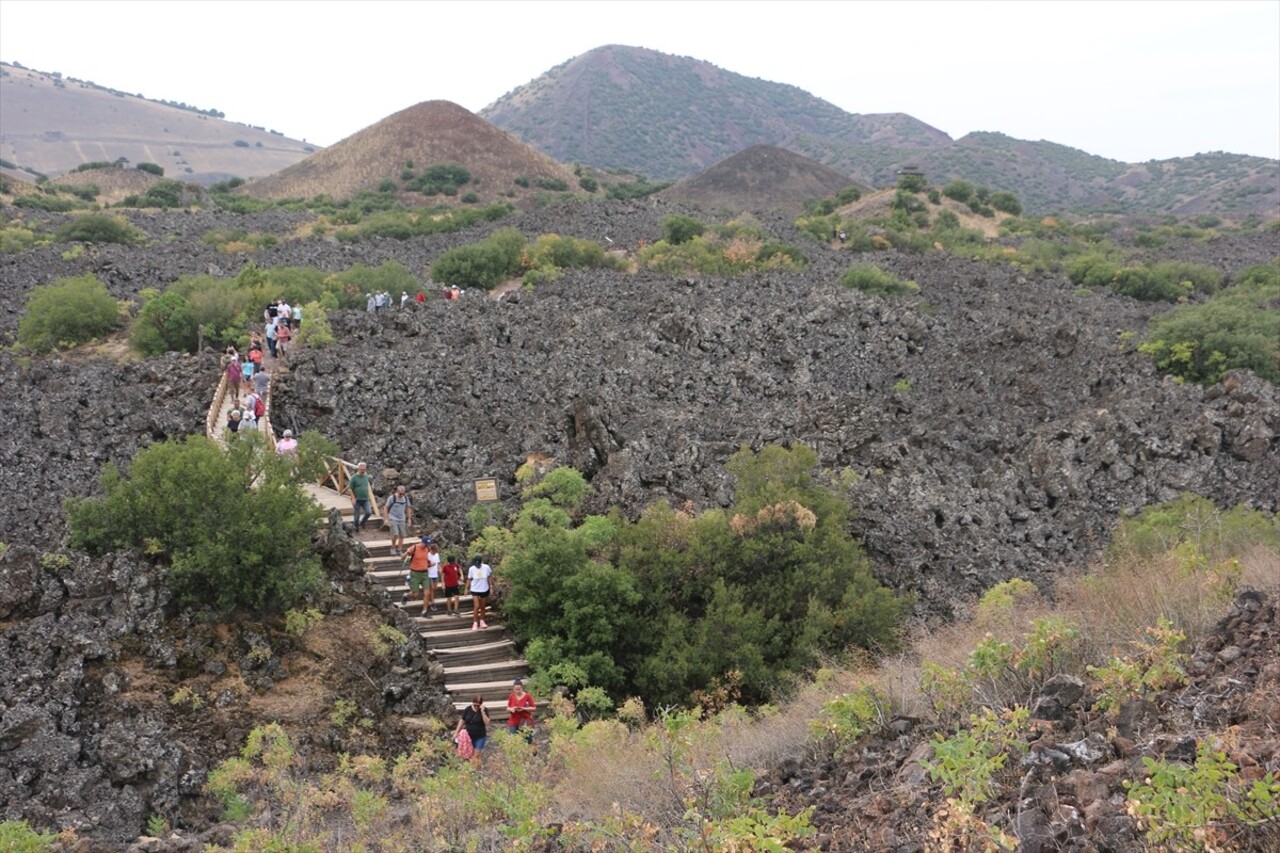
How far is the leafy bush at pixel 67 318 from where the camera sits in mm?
26531

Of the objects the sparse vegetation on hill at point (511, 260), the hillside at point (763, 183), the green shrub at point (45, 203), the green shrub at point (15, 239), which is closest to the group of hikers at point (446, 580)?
the sparse vegetation on hill at point (511, 260)

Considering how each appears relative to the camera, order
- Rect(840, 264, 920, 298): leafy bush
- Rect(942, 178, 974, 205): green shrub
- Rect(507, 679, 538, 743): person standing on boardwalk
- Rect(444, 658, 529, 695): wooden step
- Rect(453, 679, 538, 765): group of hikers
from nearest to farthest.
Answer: Rect(453, 679, 538, 765): group of hikers
Rect(507, 679, 538, 743): person standing on boardwalk
Rect(444, 658, 529, 695): wooden step
Rect(840, 264, 920, 298): leafy bush
Rect(942, 178, 974, 205): green shrub

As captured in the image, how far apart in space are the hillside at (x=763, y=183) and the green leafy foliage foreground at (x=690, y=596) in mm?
64023

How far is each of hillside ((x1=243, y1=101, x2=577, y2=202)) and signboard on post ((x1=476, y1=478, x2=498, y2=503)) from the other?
59103mm

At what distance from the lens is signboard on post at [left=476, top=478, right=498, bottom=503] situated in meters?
15.8

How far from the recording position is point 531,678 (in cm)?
→ 1200

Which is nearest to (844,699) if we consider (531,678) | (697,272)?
(531,678)

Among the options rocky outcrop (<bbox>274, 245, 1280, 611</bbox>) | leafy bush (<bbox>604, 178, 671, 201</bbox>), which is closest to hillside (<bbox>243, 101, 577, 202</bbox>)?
leafy bush (<bbox>604, 178, 671, 201</bbox>)

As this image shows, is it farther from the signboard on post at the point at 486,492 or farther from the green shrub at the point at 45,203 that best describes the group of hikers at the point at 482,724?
the green shrub at the point at 45,203

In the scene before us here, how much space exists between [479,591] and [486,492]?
2845mm

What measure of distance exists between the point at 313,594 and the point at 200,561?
5.10 feet

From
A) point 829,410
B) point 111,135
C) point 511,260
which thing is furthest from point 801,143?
point 829,410

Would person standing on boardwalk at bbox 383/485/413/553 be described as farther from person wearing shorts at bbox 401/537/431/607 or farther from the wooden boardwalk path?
person wearing shorts at bbox 401/537/431/607

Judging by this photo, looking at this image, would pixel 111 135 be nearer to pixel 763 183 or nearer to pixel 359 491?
pixel 763 183
